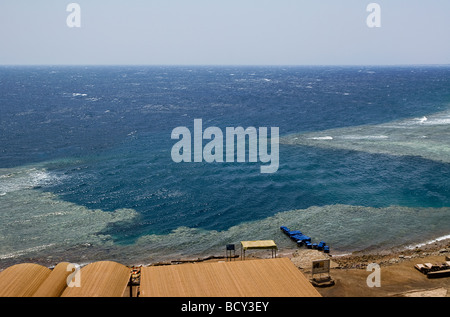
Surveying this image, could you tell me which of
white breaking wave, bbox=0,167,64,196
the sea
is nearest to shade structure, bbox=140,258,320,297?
the sea

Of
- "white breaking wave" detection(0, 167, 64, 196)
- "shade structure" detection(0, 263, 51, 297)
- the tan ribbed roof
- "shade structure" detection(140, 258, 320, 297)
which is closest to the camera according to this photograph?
"shade structure" detection(0, 263, 51, 297)

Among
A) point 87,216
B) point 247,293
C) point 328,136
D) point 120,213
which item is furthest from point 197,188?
point 328,136

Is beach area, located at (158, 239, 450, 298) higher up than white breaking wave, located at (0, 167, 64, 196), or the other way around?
white breaking wave, located at (0, 167, 64, 196)

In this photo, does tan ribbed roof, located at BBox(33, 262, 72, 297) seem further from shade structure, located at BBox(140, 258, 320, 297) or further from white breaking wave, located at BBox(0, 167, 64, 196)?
white breaking wave, located at BBox(0, 167, 64, 196)

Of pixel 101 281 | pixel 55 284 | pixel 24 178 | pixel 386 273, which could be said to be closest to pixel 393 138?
pixel 386 273

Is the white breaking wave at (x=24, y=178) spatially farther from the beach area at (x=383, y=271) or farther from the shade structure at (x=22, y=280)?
the shade structure at (x=22, y=280)

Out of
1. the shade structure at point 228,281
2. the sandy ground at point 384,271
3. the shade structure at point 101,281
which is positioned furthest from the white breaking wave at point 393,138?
the shade structure at point 101,281

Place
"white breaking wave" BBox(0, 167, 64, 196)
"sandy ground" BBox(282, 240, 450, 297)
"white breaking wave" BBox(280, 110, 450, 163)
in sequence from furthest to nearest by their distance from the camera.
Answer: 1. "white breaking wave" BBox(280, 110, 450, 163)
2. "white breaking wave" BBox(0, 167, 64, 196)
3. "sandy ground" BBox(282, 240, 450, 297)
